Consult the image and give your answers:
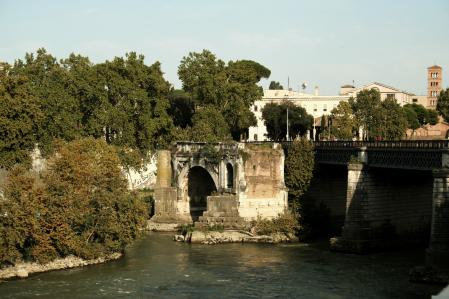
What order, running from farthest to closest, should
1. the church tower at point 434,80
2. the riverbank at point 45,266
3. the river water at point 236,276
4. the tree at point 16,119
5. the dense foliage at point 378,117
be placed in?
the church tower at point 434,80 < the dense foliage at point 378,117 < the tree at point 16,119 < the riverbank at point 45,266 < the river water at point 236,276

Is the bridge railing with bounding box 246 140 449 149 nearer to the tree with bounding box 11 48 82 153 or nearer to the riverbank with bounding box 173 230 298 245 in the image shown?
the riverbank with bounding box 173 230 298 245

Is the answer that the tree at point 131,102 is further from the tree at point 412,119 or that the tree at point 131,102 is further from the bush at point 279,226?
the tree at point 412,119

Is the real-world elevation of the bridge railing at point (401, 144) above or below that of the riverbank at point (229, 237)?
above

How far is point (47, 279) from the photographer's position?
135ft


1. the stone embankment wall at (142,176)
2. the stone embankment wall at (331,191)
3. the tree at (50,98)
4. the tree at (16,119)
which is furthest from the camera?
the stone embankment wall at (142,176)

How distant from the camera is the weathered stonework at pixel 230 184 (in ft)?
188

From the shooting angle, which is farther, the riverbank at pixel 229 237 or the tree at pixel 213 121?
the tree at pixel 213 121

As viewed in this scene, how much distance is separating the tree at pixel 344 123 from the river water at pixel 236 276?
111 feet

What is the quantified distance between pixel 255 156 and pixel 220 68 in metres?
23.9

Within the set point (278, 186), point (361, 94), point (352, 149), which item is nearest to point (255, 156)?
point (278, 186)

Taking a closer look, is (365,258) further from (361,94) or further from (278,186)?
(361,94)

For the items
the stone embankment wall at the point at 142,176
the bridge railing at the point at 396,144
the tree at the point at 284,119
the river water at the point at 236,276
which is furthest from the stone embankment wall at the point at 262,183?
the tree at the point at 284,119

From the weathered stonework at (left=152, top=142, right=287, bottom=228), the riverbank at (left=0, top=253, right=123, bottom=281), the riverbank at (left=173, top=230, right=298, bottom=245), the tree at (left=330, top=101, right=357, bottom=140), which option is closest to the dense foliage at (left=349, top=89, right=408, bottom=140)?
the tree at (left=330, top=101, right=357, bottom=140)

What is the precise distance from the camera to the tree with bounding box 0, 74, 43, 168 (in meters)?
59.9
